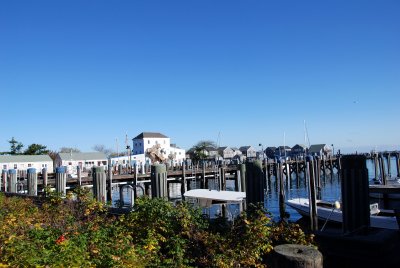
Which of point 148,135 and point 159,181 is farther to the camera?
point 148,135

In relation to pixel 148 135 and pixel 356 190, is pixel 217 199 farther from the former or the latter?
pixel 148 135

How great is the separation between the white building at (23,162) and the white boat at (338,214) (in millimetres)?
54037

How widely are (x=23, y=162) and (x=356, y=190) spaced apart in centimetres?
6790

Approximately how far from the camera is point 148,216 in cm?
831

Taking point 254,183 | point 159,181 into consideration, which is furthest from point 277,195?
point 254,183

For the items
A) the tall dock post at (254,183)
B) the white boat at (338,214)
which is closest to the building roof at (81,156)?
the white boat at (338,214)

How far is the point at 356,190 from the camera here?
11.2 metres

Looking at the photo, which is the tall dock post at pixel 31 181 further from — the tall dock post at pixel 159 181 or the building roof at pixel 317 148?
the building roof at pixel 317 148

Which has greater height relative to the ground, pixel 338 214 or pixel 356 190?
pixel 356 190

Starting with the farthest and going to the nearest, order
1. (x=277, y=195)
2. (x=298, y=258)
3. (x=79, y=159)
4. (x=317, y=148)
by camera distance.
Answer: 1. (x=317, y=148)
2. (x=79, y=159)
3. (x=277, y=195)
4. (x=298, y=258)

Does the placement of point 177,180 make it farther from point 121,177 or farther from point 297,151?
point 297,151

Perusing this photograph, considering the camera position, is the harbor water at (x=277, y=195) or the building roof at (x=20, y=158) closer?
the harbor water at (x=277, y=195)

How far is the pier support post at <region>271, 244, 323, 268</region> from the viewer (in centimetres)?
391

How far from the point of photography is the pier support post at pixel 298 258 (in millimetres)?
3914
